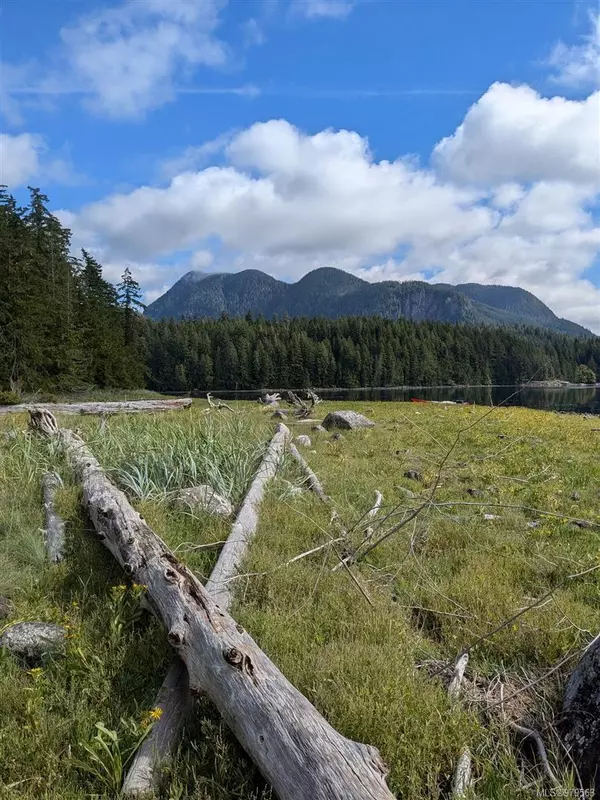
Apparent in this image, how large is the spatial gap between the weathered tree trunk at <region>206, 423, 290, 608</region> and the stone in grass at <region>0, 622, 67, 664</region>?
127 centimetres

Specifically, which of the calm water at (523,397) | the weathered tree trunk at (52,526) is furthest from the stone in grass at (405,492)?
the calm water at (523,397)

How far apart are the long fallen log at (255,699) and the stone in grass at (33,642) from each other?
743 mm

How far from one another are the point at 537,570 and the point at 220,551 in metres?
3.61

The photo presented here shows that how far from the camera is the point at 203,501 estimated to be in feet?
23.0

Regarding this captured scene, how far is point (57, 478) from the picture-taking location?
780 centimetres

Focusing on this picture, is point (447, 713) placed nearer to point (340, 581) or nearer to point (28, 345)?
point (340, 581)

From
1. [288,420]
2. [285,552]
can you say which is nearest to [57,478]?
[285,552]

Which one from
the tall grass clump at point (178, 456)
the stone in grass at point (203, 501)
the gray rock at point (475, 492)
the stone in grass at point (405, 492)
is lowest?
the gray rock at point (475, 492)

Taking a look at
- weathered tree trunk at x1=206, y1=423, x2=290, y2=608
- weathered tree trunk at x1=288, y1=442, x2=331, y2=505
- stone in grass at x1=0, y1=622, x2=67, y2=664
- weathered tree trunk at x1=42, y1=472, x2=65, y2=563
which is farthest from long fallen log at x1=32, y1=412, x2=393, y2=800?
weathered tree trunk at x1=288, y1=442, x2=331, y2=505

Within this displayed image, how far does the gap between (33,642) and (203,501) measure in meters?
3.30

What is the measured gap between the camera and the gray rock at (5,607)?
427 cm

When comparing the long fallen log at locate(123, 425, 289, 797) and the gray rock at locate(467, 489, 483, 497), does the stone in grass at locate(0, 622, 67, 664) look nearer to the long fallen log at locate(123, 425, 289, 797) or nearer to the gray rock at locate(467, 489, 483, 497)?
the long fallen log at locate(123, 425, 289, 797)

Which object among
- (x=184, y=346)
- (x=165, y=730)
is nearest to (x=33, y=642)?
(x=165, y=730)

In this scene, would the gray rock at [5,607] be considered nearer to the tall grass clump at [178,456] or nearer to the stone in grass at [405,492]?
the tall grass clump at [178,456]
